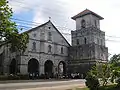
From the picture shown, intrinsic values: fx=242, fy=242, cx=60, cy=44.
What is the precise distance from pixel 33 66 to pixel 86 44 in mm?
14138

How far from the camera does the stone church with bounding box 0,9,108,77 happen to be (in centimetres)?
5384

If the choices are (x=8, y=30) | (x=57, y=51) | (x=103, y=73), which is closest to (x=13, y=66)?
(x=57, y=51)

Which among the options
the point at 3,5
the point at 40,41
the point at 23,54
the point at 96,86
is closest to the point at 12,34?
the point at 3,5

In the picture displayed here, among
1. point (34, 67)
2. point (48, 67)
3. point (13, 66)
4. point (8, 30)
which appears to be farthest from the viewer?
point (48, 67)

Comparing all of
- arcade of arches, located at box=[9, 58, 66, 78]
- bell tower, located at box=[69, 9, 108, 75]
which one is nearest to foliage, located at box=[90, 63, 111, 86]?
arcade of arches, located at box=[9, 58, 66, 78]

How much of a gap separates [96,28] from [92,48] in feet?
17.6

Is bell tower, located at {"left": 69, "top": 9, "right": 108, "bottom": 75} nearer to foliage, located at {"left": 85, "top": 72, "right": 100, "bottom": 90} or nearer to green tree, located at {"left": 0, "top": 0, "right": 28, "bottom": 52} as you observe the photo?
green tree, located at {"left": 0, "top": 0, "right": 28, "bottom": 52}

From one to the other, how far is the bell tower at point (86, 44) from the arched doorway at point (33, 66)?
10476 mm

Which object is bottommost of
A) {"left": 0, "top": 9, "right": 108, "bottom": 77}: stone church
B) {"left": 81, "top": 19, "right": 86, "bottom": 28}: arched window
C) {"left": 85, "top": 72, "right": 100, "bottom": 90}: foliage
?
{"left": 85, "top": 72, "right": 100, "bottom": 90}: foliage

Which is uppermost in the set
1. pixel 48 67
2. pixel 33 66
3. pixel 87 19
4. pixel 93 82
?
pixel 87 19

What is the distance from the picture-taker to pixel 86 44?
197 feet

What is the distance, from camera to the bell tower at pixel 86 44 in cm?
5847

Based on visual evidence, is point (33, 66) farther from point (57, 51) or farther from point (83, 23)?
point (83, 23)

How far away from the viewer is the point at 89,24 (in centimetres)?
6097
